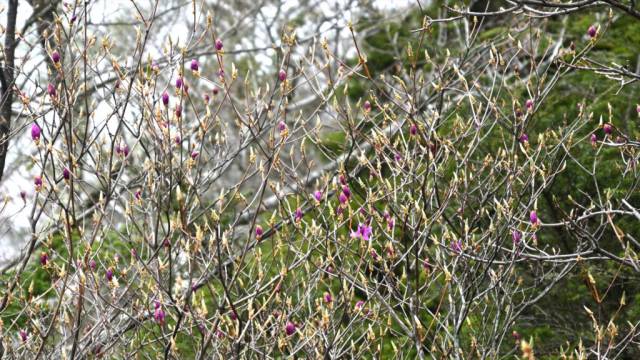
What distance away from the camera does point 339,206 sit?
141 inches

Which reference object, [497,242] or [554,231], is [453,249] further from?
[554,231]

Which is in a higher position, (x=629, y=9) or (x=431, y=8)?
(x=629, y=9)

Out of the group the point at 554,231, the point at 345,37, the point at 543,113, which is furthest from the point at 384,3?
the point at 554,231

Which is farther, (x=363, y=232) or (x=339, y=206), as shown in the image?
(x=339, y=206)

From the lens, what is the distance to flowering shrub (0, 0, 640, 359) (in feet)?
9.94

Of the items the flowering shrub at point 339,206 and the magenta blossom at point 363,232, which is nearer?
the flowering shrub at point 339,206

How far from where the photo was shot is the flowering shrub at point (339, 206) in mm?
3029

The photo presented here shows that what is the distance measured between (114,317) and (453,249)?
1.72m

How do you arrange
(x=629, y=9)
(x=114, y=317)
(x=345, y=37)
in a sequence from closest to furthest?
1. (x=629, y=9)
2. (x=114, y=317)
3. (x=345, y=37)

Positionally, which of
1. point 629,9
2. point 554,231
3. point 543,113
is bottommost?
point 554,231

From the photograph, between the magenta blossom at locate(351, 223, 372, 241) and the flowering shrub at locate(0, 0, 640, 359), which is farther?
the magenta blossom at locate(351, 223, 372, 241)

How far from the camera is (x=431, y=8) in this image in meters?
9.34

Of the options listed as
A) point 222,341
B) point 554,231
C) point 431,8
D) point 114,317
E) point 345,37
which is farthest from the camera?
point 345,37

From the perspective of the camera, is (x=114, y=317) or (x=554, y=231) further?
(x=554, y=231)
